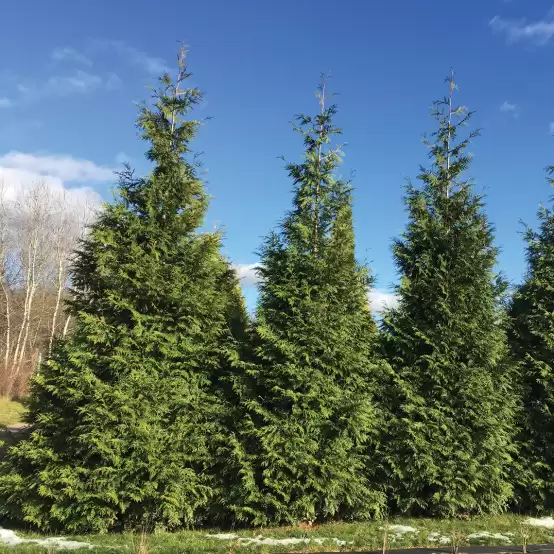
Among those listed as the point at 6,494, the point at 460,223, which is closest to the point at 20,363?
the point at 6,494

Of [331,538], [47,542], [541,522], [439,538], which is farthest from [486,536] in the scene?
[47,542]

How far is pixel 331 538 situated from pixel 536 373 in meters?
5.51

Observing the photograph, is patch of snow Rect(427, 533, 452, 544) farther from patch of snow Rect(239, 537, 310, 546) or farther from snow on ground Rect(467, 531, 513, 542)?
patch of snow Rect(239, 537, 310, 546)

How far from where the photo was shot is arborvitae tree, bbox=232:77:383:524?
308 inches

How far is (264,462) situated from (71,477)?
10.3 ft

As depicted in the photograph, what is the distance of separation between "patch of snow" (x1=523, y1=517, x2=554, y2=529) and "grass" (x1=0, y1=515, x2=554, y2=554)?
0.23 meters

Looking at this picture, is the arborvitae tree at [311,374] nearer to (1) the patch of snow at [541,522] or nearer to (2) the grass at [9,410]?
(1) the patch of snow at [541,522]

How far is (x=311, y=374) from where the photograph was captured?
8242 mm

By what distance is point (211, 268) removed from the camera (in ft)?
29.5

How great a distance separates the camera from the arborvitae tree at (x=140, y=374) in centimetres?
749

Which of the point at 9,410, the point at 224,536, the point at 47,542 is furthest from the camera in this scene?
the point at 9,410

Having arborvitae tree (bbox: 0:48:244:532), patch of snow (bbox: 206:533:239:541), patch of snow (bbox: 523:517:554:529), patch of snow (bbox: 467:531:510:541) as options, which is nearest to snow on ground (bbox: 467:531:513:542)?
patch of snow (bbox: 467:531:510:541)

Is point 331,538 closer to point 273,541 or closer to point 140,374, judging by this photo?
point 273,541

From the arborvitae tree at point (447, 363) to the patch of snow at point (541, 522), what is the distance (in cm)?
52
